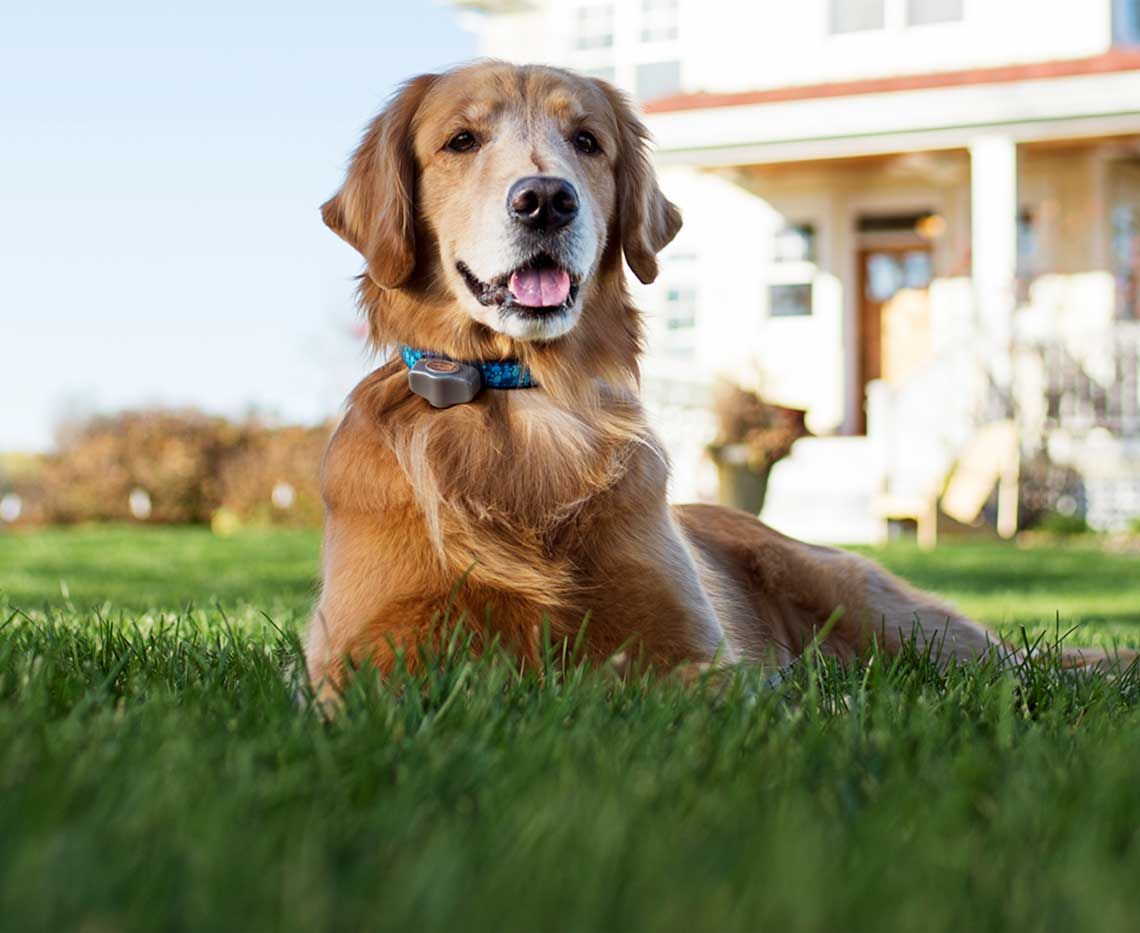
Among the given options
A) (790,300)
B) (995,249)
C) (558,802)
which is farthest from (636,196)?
(790,300)

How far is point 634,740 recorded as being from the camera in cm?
198

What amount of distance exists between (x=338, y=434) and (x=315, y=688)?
94 centimetres

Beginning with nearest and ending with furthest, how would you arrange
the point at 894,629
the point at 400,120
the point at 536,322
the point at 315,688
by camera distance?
the point at 315,688 → the point at 536,322 → the point at 400,120 → the point at 894,629

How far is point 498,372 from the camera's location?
10.5 feet

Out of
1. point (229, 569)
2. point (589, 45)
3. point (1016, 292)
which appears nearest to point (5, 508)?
point (589, 45)

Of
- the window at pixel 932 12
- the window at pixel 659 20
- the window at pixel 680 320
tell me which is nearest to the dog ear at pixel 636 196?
the window at pixel 932 12

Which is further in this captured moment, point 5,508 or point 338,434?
point 5,508

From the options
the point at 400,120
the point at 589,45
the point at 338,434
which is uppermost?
the point at 589,45

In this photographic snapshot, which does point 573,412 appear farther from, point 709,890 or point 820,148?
point 820,148

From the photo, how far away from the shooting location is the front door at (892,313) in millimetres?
16438

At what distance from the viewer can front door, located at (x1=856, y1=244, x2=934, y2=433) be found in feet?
53.9

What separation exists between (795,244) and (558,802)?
15701 mm

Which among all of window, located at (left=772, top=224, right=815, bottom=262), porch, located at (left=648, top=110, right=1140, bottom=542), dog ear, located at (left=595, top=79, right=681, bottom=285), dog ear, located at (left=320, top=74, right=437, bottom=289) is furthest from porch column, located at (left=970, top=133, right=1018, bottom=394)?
dog ear, located at (left=320, top=74, right=437, bottom=289)

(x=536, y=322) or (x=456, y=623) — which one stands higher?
(x=536, y=322)
